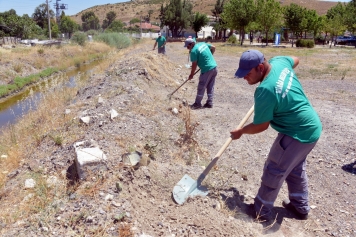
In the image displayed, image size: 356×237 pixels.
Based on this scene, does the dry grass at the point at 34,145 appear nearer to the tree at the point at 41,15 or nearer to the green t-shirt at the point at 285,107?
the green t-shirt at the point at 285,107

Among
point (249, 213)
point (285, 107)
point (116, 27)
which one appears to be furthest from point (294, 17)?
point (285, 107)

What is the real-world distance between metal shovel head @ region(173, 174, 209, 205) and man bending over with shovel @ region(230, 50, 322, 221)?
0.66 metres

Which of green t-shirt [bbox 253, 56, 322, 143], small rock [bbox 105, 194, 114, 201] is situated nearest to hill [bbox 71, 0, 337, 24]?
green t-shirt [bbox 253, 56, 322, 143]

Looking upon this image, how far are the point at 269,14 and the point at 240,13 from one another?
148 inches

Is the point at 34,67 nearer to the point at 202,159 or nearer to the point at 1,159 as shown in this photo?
the point at 1,159

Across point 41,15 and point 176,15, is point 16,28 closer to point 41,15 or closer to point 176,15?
point 176,15

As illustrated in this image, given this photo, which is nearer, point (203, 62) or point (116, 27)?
point (203, 62)

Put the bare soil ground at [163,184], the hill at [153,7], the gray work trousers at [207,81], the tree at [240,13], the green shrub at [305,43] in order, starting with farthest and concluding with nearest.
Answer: the hill at [153,7] → the tree at [240,13] → the green shrub at [305,43] → the gray work trousers at [207,81] → the bare soil ground at [163,184]

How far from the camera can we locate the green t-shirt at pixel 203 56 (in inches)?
245

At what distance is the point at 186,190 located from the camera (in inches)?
122

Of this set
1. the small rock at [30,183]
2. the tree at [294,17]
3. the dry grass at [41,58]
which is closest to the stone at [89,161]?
the small rock at [30,183]

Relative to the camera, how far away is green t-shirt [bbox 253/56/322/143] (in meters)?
2.37

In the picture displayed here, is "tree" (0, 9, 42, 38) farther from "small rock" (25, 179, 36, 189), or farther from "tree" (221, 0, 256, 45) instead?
"small rock" (25, 179, 36, 189)

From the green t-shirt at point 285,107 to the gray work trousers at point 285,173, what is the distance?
89mm
